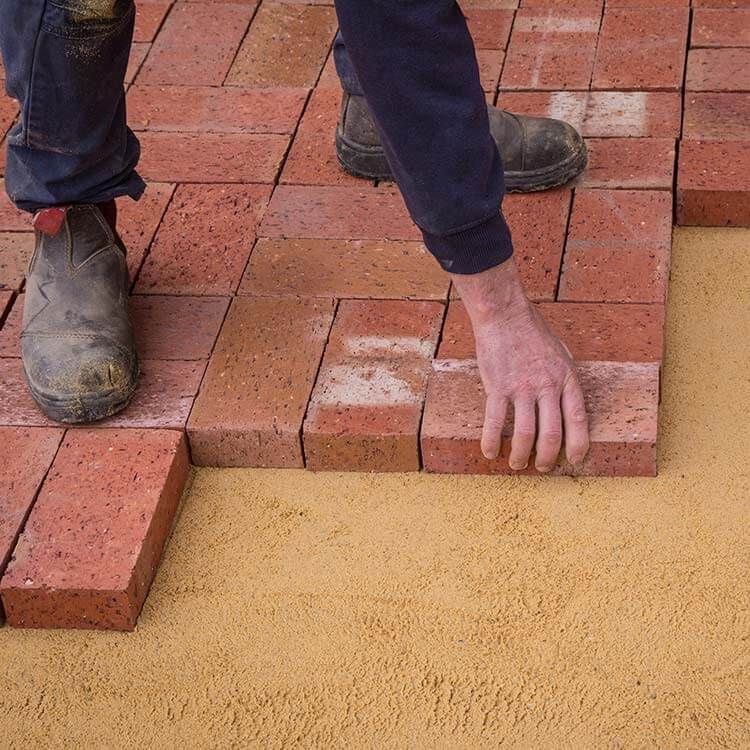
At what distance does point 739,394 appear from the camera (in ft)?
7.55

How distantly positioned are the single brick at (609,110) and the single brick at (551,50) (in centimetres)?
5

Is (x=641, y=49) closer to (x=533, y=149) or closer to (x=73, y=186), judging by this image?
(x=533, y=149)

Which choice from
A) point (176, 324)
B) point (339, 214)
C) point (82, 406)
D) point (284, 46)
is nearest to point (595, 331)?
point (339, 214)

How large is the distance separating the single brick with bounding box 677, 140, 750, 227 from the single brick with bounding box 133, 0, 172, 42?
4.84ft

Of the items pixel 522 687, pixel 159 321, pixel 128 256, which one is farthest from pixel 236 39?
pixel 522 687

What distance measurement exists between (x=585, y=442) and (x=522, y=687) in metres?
0.44

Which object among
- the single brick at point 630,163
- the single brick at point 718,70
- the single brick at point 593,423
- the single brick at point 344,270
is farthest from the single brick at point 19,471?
the single brick at point 718,70

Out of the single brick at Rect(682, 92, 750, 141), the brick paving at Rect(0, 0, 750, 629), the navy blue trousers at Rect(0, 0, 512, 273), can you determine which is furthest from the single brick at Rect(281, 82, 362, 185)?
the single brick at Rect(682, 92, 750, 141)

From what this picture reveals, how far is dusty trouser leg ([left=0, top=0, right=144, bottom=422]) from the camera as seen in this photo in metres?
2.19

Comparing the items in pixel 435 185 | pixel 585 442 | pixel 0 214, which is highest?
pixel 435 185

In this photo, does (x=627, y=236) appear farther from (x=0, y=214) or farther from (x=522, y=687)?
(x=0, y=214)

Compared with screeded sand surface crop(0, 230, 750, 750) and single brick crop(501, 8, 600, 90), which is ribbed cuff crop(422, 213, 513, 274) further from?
single brick crop(501, 8, 600, 90)

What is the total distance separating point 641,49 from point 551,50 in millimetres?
218

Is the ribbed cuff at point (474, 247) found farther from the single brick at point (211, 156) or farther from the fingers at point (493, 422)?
the single brick at point (211, 156)
